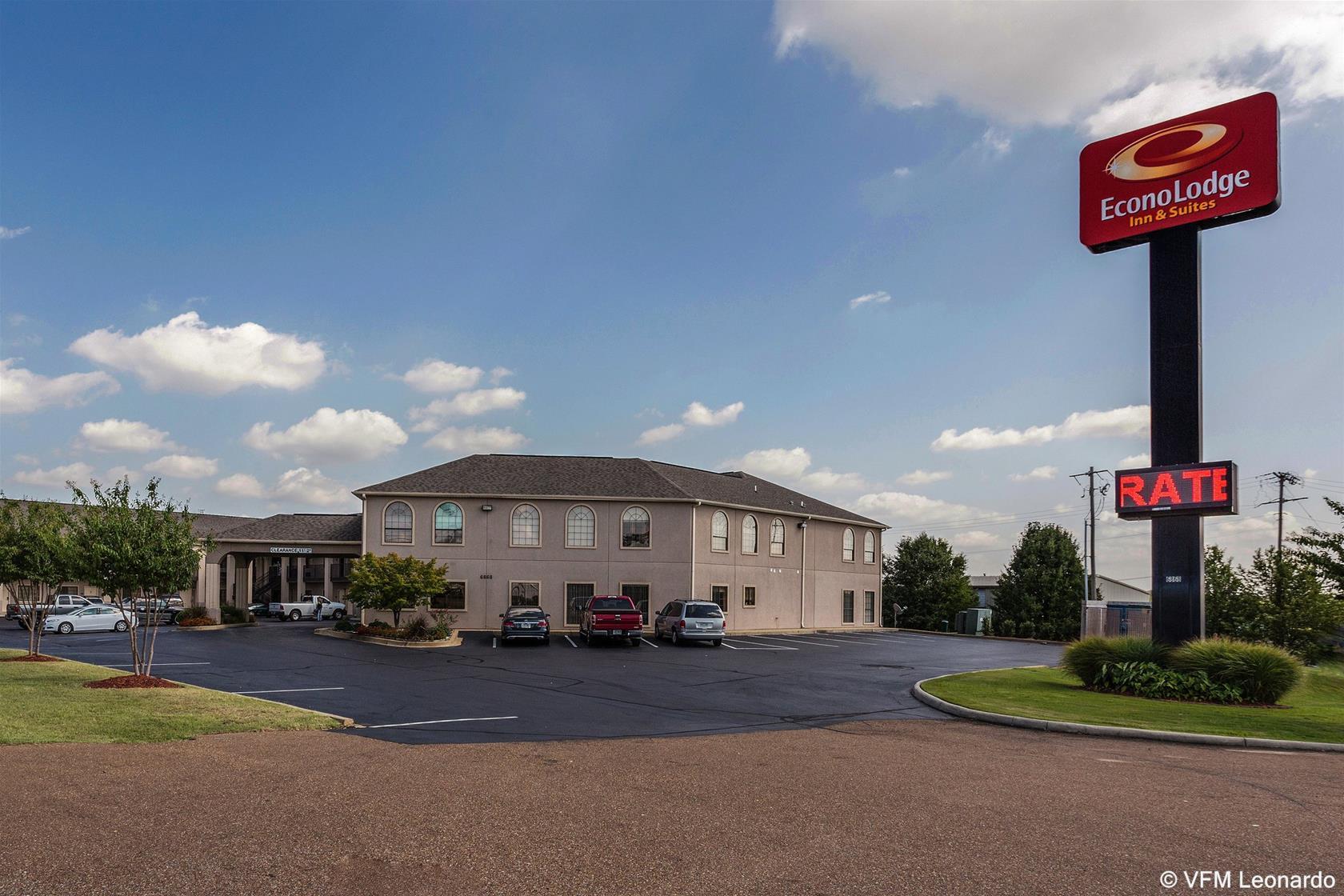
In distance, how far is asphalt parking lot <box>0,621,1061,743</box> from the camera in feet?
46.4

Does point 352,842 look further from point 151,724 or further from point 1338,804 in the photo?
point 1338,804

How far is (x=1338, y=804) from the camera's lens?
878 cm

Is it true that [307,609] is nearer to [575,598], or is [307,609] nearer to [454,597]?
[454,597]

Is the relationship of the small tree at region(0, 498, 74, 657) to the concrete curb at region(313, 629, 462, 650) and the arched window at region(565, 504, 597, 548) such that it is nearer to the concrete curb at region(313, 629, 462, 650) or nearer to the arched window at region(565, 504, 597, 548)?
the concrete curb at region(313, 629, 462, 650)

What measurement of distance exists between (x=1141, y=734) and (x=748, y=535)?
30428 mm

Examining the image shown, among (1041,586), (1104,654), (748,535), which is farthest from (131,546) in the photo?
(1041,586)

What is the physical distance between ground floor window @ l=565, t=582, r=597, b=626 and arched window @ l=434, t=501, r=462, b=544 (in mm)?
5289

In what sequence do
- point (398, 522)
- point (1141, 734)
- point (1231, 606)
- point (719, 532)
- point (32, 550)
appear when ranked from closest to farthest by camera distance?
point (1141, 734) → point (32, 550) → point (1231, 606) → point (398, 522) → point (719, 532)

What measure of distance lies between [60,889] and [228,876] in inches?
38.3

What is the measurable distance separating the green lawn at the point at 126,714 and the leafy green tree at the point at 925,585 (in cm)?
5023

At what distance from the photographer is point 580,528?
135ft

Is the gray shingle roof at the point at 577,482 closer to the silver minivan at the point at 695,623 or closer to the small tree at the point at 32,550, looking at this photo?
the silver minivan at the point at 695,623

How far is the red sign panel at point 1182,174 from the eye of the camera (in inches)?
773

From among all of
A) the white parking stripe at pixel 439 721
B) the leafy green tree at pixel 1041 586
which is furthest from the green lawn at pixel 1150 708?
the leafy green tree at pixel 1041 586
